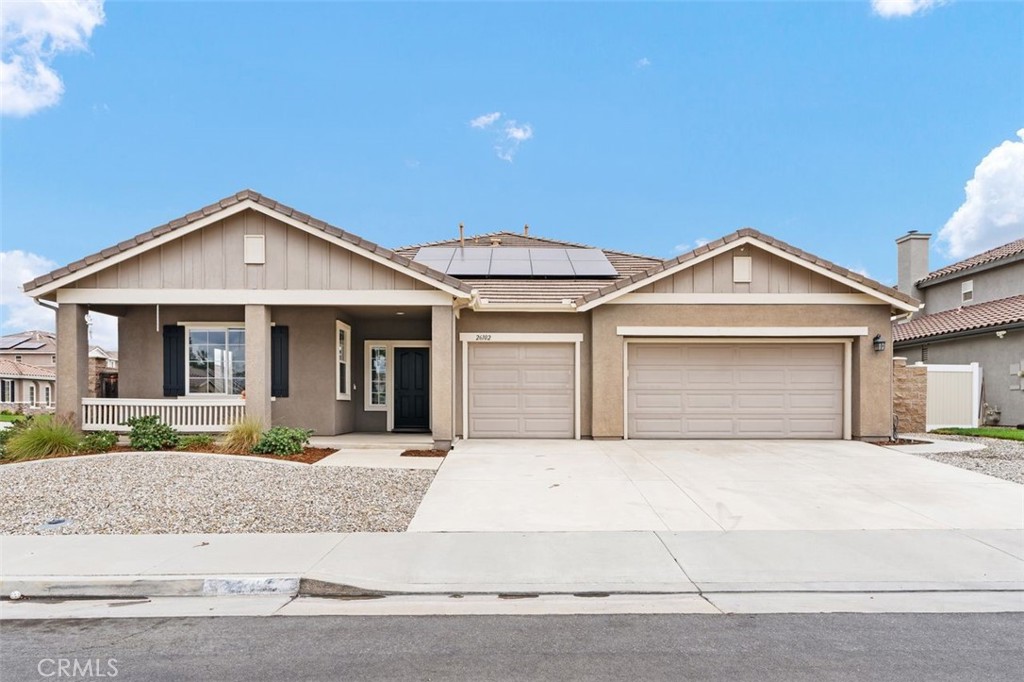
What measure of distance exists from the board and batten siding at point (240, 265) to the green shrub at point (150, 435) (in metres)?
2.58

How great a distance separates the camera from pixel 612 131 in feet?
78.8

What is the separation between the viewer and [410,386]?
14.5m

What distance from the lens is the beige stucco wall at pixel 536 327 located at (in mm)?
12945

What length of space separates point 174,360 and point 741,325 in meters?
12.2

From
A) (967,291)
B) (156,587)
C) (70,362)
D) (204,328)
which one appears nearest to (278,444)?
(204,328)

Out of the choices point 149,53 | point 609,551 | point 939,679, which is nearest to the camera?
point 939,679

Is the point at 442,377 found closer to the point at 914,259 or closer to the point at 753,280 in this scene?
the point at 753,280

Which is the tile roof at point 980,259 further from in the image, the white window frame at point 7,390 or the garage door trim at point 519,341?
the white window frame at point 7,390

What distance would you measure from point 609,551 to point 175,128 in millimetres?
20137

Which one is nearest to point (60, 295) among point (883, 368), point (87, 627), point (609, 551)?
point (87, 627)

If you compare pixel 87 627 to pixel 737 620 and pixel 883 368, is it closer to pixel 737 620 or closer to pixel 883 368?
pixel 737 620

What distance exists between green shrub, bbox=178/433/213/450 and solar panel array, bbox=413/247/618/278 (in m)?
6.60

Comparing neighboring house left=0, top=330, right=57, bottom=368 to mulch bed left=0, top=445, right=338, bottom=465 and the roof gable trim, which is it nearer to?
mulch bed left=0, top=445, right=338, bottom=465

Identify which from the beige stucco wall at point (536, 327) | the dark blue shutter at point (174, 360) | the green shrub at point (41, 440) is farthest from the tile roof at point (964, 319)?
the green shrub at point (41, 440)
